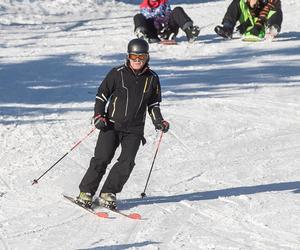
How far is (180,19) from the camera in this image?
50.7 ft

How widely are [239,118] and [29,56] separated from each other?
5.09 metres

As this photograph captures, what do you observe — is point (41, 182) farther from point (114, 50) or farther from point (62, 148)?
point (114, 50)

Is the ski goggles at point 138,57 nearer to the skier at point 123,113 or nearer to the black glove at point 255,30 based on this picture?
the skier at point 123,113

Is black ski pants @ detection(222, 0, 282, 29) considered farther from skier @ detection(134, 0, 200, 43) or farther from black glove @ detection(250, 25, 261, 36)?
skier @ detection(134, 0, 200, 43)

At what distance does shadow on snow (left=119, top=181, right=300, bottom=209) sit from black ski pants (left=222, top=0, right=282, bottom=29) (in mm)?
7676

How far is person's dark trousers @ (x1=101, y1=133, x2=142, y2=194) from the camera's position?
7.36 m

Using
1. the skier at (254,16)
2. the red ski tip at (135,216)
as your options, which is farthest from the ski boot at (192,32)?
the red ski tip at (135,216)

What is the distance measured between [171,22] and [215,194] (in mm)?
8074

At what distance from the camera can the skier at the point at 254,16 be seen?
51.6 feet

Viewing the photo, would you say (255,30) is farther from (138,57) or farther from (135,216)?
(135,216)

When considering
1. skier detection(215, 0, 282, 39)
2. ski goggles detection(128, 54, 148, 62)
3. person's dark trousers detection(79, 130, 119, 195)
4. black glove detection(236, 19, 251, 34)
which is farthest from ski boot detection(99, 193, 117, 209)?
black glove detection(236, 19, 251, 34)

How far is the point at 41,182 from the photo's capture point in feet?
27.4

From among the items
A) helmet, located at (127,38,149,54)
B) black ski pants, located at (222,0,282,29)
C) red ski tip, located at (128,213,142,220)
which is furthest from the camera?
black ski pants, located at (222,0,282,29)

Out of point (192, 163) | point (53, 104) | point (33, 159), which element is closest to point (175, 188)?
point (192, 163)
